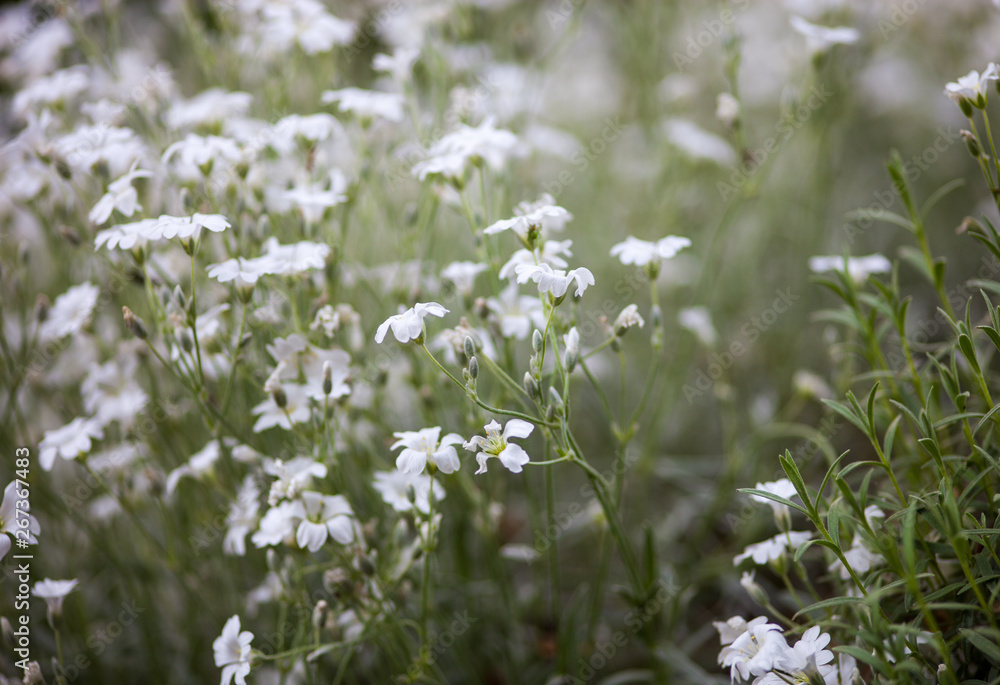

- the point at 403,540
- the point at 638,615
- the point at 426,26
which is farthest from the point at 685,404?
the point at 426,26

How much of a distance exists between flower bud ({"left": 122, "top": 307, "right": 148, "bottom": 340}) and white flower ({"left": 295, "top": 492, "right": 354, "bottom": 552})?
0.51 m

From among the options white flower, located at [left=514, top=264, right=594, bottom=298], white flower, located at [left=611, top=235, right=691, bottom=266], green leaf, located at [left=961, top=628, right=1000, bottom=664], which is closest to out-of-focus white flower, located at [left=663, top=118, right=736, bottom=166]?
white flower, located at [left=611, top=235, right=691, bottom=266]

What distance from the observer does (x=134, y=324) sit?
1.44 metres

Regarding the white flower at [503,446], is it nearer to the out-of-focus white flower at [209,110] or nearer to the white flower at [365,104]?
the white flower at [365,104]

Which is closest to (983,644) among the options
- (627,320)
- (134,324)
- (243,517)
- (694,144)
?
(627,320)

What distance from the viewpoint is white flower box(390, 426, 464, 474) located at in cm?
122

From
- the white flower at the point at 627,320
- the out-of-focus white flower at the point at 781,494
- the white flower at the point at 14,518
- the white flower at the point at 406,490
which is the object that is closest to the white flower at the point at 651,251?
the white flower at the point at 627,320

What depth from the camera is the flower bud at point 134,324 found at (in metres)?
1.42

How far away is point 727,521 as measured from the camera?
2416 millimetres

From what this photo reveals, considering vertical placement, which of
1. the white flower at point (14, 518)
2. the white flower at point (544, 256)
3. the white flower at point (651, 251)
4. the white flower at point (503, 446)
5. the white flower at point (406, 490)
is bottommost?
the white flower at point (406, 490)

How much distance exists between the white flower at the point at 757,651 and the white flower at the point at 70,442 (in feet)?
4.63

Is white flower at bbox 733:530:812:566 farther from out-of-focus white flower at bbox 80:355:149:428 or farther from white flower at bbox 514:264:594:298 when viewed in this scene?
out-of-focus white flower at bbox 80:355:149:428

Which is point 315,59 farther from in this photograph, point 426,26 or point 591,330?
point 591,330

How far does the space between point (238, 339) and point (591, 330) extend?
1.77m
